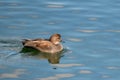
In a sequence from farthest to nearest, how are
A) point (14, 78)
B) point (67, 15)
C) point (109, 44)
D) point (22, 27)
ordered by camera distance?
point (67, 15) → point (22, 27) → point (109, 44) → point (14, 78)

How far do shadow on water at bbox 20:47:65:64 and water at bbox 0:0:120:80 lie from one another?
0.07 meters

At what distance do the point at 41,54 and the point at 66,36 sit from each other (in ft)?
3.65

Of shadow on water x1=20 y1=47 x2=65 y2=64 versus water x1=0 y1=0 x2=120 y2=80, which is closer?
water x1=0 y1=0 x2=120 y2=80

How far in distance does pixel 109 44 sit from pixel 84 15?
8.47ft

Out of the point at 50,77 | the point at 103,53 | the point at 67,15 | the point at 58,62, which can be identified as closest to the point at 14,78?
the point at 50,77

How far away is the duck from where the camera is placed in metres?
15.4

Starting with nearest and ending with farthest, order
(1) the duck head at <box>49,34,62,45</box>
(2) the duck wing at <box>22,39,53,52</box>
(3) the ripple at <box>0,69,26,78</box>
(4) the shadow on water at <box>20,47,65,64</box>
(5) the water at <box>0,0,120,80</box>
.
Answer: (3) the ripple at <box>0,69,26,78</box> → (5) the water at <box>0,0,120,80</box> → (4) the shadow on water at <box>20,47,65,64</box> → (2) the duck wing at <box>22,39,53,52</box> → (1) the duck head at <box>49,34,62,45</box>

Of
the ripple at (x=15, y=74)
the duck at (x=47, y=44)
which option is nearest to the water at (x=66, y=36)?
the ripple at (x=15, y=74)

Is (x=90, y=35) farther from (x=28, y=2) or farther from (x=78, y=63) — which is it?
(x=28, y=2)

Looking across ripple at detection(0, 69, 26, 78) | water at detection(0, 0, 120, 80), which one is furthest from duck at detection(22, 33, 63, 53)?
ripple at detection(0, 69, 26, 78)

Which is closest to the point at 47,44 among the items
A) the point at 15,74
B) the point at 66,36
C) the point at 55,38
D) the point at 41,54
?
the point at 55,38

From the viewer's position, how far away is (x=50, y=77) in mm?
13094

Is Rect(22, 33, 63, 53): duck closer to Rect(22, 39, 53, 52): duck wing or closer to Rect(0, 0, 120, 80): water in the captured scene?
Rect(22, 39, 53, 52): duck wing

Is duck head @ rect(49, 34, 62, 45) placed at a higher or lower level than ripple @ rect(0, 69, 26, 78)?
higher
